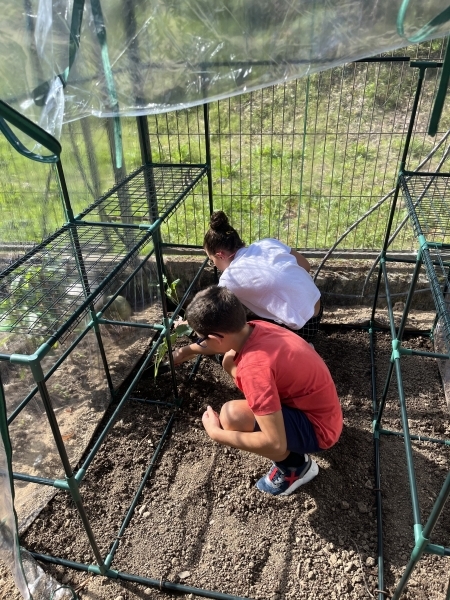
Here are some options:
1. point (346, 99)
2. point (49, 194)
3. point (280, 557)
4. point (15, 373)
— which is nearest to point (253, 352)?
point (280, 557)

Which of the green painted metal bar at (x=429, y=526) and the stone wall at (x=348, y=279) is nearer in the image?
the green painted metal bar at (x=429, y=526)

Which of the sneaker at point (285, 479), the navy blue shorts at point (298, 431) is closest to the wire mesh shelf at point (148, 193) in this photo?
the navy blue shorts at point (298, 431)

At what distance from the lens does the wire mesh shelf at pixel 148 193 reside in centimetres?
253

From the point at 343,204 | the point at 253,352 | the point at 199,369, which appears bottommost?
the point at 199,369

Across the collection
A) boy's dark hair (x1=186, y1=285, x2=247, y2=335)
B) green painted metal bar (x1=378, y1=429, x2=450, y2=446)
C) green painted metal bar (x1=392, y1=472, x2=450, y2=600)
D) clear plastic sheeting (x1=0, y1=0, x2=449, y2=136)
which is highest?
clear plastic sheeting (x1=0, y1=0, x2=449, y2=136)

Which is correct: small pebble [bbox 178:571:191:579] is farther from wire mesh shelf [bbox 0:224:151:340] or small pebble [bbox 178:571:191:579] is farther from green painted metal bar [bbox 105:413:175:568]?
wire mesh shelf [bbox 0:224:151:340]

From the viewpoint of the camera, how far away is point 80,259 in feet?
6.98

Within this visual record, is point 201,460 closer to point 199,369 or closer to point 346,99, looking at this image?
point 199,369

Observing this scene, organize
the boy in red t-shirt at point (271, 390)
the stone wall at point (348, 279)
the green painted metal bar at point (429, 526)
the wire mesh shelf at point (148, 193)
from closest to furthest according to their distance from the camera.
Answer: the green painted metal bar at point (429, 526) → the boy in red t-shirt at point (271, 390) → the wire mesh shelf at point (148, 193) → the stone wall at point (348, 279)

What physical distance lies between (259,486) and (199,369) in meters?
1.02

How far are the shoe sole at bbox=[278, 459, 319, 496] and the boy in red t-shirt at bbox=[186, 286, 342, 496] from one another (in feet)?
0.05

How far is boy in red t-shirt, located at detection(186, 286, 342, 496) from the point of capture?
6.34ft

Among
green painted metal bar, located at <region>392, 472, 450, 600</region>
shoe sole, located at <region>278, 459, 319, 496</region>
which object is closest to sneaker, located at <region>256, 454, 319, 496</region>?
shoe sole, located at <region>278, 459, 319, 496</region>

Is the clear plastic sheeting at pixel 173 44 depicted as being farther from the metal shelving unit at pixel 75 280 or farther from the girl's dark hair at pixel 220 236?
the girl's dark hair at pixel 220 236
